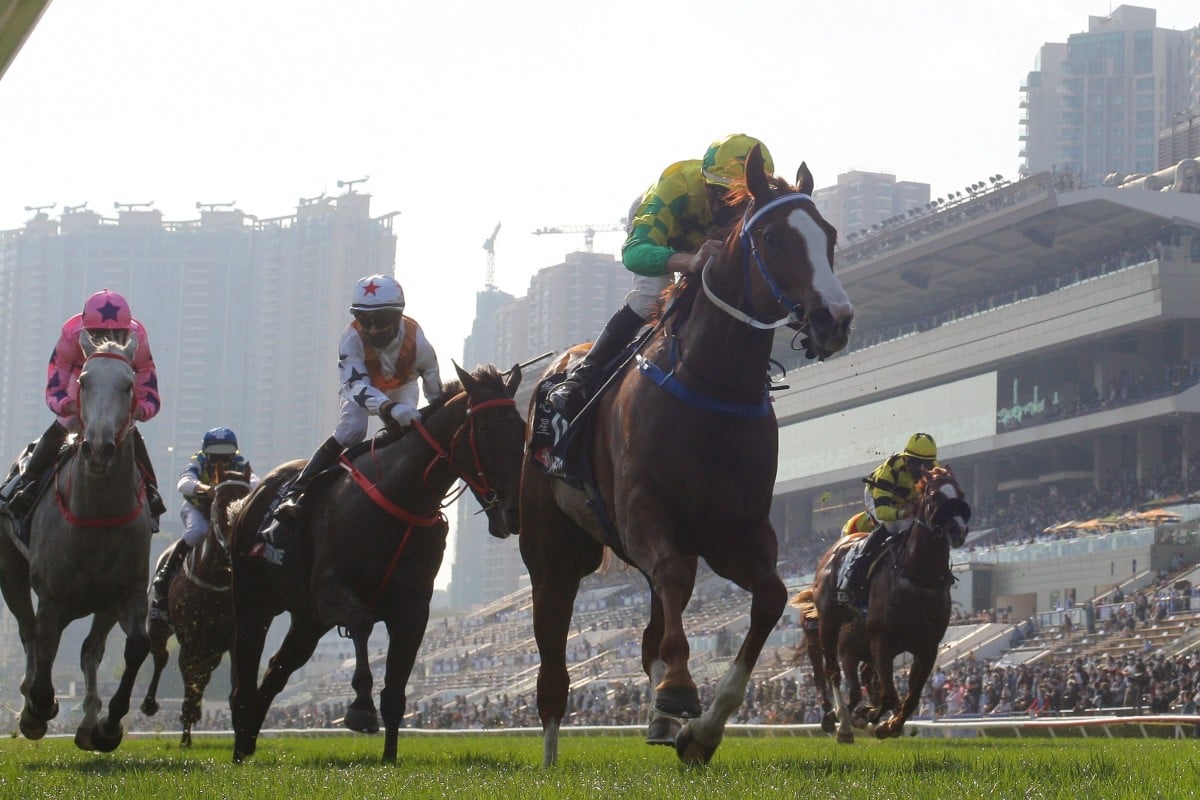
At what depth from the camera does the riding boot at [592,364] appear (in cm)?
821

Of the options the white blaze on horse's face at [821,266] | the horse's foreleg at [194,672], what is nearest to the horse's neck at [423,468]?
the white blaze on horse's face at [821,266]

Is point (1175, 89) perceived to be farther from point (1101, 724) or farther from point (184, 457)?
point (1101, 724)

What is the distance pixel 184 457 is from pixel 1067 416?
10903cm

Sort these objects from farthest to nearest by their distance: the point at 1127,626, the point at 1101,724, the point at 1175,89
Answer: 1. the point at 1175,89
2. the point at 1127,626
3. the point at 1101,724

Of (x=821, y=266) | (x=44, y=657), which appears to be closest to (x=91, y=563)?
(x=44, y=657)

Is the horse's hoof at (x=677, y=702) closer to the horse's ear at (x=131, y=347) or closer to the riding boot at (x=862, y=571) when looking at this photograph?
the horse's ear at (x=131, y=347)

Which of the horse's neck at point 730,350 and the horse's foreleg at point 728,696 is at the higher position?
the horse's neck at point 730,350

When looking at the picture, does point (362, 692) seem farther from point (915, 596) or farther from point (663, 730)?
point (915, 596)

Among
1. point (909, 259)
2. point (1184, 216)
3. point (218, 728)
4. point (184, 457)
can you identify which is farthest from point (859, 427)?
point (184, 457)

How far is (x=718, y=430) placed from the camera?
24.2 ft

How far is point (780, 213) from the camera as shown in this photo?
23.7ft

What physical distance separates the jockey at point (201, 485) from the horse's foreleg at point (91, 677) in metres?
2.83

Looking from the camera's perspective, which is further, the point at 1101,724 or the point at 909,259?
the point at 909,259

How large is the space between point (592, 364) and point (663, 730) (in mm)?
2321
